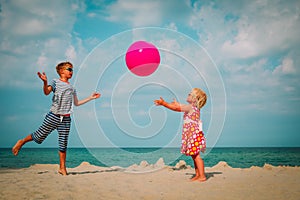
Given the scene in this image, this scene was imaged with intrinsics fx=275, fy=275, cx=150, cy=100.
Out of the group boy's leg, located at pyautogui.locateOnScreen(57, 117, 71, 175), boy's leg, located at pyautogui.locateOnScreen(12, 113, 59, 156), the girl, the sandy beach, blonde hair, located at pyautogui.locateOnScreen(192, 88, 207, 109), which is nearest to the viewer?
the sandy beach

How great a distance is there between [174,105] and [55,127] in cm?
225

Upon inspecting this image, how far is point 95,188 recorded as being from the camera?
13.0ft

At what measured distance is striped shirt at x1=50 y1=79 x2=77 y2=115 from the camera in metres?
5.03

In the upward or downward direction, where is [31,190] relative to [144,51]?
downward

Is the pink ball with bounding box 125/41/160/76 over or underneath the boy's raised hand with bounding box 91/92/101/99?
over

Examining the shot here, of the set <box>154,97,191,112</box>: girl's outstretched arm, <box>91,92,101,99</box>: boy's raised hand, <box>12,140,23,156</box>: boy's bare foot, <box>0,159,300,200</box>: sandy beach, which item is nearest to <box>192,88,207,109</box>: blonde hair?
<box>154,97,191,112</box>: girl's outstretched arm

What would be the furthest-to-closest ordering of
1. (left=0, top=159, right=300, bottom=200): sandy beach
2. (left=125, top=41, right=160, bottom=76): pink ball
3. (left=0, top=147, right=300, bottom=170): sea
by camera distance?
(left=0, top=147, right=300, bottom=170): sea, (left=125, top=41, right=160, bottom=76): pink ball, (left=0, top=159, right=300, bottom=200): sandy beach

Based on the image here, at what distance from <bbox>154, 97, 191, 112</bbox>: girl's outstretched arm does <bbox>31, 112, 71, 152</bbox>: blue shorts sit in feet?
6.06

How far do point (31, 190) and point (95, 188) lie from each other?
85cm

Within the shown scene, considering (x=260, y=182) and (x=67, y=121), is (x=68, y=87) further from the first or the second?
(x=260, y=182)

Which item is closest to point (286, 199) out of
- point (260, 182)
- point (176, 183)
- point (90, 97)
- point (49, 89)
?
point (260, 182)

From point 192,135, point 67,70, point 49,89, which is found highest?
point 67,70

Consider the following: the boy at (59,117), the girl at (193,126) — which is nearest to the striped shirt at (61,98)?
the boy at (59,117)

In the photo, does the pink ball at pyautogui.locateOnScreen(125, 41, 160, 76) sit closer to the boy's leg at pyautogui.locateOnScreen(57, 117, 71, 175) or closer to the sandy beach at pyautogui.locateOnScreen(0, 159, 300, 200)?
the boy's leg at pyautogui.locateOnScreen(57, 117, 71, 175)
